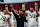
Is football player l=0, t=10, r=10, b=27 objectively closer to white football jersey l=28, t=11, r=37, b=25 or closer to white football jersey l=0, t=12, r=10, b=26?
white football jersey l=0, t=12, r=10, b=26

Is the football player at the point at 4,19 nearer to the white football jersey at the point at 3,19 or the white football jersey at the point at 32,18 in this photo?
the white football jersey at the point at 3,19

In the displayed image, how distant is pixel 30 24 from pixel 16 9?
41 cm

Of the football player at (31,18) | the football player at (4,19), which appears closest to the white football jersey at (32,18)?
the football player at (31,18)

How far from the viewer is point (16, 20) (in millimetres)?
1789

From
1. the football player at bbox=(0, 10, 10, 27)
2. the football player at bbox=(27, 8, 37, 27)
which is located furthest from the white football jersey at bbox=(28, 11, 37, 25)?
the football player at bbox=(0, 10, 10, 27)

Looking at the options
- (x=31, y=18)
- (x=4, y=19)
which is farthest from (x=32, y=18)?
(x=4, y=19)

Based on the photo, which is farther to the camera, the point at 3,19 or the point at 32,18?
the point at 3,19

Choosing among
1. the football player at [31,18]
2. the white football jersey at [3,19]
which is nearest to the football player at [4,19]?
the white football jersey at [3,19]

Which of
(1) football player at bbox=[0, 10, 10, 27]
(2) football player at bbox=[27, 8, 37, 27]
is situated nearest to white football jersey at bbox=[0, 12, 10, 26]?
(1) football player at bbox=[0, 10, 10, 27]

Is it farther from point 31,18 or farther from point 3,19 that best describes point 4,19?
point 31,18

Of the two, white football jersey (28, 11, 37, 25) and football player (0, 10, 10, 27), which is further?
football player (0, 10, 10, 27)

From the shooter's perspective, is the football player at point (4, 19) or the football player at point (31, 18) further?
the football player at point (4, 19)

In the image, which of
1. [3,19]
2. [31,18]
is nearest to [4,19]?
[3,19]

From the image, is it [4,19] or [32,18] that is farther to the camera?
[4,19]
